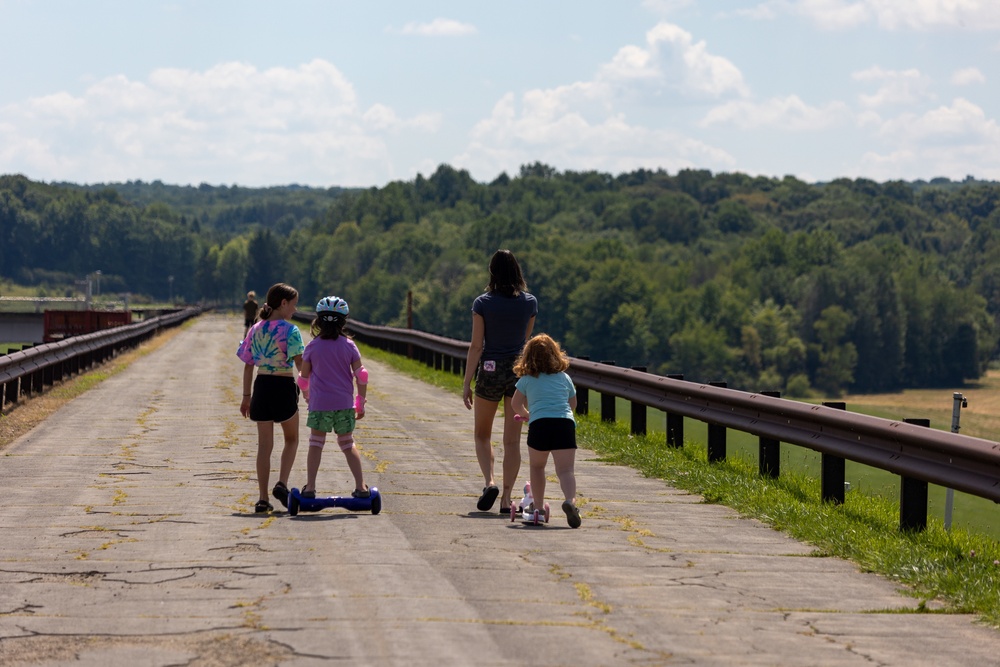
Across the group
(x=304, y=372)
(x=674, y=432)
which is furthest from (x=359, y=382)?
(x=674, y=432)

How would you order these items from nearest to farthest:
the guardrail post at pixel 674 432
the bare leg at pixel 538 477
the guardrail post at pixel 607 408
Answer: the bare leg at pixel 538 477 → the guardrail post at pixel 674 432 → the guardrail post at pixel 607 408

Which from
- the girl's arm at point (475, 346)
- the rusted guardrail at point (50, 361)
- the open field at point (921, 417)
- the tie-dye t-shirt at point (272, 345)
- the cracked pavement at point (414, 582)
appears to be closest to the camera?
the cracked pavement at point (414, 582)

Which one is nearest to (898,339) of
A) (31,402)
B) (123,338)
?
(123,338)

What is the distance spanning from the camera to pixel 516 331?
10398mm

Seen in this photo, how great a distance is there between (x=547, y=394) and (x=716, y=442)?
13.2 ft

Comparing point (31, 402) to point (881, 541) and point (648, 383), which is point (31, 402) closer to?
point (648, 383)

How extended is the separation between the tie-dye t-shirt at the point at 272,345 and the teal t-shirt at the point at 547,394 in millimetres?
1643

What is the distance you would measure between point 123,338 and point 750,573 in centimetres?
2926

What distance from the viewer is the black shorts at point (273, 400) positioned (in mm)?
10070

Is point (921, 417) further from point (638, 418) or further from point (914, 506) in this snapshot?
point (914, 506)

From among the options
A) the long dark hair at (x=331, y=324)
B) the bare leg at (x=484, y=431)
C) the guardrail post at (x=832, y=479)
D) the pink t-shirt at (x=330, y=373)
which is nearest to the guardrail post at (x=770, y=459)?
the guardrail post at (x=832, y=479)

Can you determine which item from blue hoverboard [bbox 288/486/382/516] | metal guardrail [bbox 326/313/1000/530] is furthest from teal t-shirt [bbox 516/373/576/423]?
metal guardrail [bbox 326/313/1000/530]

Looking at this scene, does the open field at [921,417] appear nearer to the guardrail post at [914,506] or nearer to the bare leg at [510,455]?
the guardrail post at [914,506]

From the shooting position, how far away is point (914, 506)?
9.49 meters
